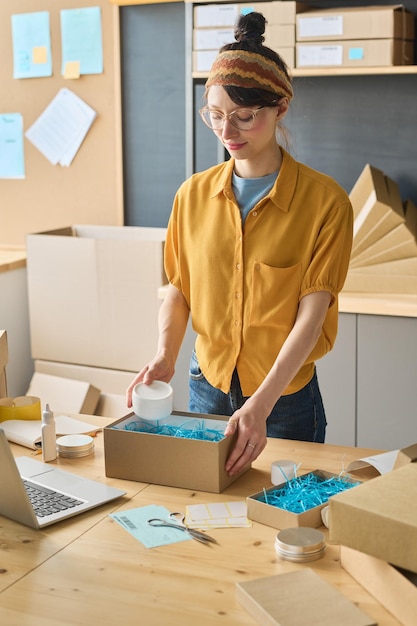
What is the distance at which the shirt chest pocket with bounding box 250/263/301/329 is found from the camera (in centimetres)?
184

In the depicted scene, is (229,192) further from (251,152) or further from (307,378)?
(307,378)

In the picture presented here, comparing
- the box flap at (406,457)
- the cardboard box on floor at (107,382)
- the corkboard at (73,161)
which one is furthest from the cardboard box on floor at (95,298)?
the box flap at (406,457)

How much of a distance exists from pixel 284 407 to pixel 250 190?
1.67 feet

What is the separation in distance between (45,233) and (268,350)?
1827 mm

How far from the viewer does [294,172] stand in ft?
6.19

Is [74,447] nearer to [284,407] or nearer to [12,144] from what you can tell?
[284,407]

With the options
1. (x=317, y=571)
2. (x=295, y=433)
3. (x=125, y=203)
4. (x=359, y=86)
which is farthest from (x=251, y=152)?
(x=125, y=203)

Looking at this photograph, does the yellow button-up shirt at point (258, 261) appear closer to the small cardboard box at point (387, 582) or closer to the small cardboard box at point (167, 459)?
the small cardboard box at point (167, 459)

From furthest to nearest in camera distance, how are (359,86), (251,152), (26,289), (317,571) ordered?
(26,289) → (359,86) → (251,152) → (317,571)

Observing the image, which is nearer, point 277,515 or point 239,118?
point 277,515

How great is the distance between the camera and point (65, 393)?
3.40 metres

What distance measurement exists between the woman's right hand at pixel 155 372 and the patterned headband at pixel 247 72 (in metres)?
0.60

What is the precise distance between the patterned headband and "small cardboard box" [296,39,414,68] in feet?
3.99

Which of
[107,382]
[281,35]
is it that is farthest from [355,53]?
[107,382]
